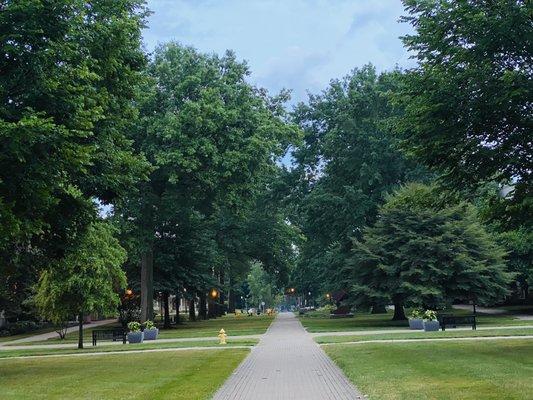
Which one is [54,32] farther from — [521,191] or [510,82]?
[521,191]

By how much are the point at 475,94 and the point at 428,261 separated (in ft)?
65.5

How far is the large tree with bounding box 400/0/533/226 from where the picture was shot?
1577cm

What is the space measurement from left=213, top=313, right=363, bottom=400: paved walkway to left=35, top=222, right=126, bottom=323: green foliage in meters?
8.67

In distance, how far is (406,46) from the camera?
61.8ft

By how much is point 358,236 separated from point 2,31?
115 feet

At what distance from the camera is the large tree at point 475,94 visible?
15.8 meters

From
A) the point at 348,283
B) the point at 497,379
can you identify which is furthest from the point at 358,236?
the point at 497,379

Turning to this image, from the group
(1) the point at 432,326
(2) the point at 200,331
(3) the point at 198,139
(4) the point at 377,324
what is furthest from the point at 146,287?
(1) the point at 432,326

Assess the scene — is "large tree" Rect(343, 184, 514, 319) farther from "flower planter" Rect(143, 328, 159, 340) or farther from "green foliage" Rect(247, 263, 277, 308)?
"green foliage" Rect(247, 263, 277, 308)

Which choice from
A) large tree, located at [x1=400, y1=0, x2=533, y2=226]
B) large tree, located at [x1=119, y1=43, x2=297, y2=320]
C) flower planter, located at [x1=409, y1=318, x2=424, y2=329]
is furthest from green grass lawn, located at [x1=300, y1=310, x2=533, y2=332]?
large tree, located at [x1=400, y1=0, x2=533, y2=226]

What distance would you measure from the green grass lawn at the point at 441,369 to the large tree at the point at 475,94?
4203 mm

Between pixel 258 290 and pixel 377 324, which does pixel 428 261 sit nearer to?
pixel 377 324

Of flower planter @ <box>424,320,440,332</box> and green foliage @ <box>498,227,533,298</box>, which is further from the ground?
green foliage @ <box>498,227,533,298</box>

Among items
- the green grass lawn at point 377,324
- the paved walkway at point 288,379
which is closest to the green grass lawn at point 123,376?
the paved walkway at point 288,379
